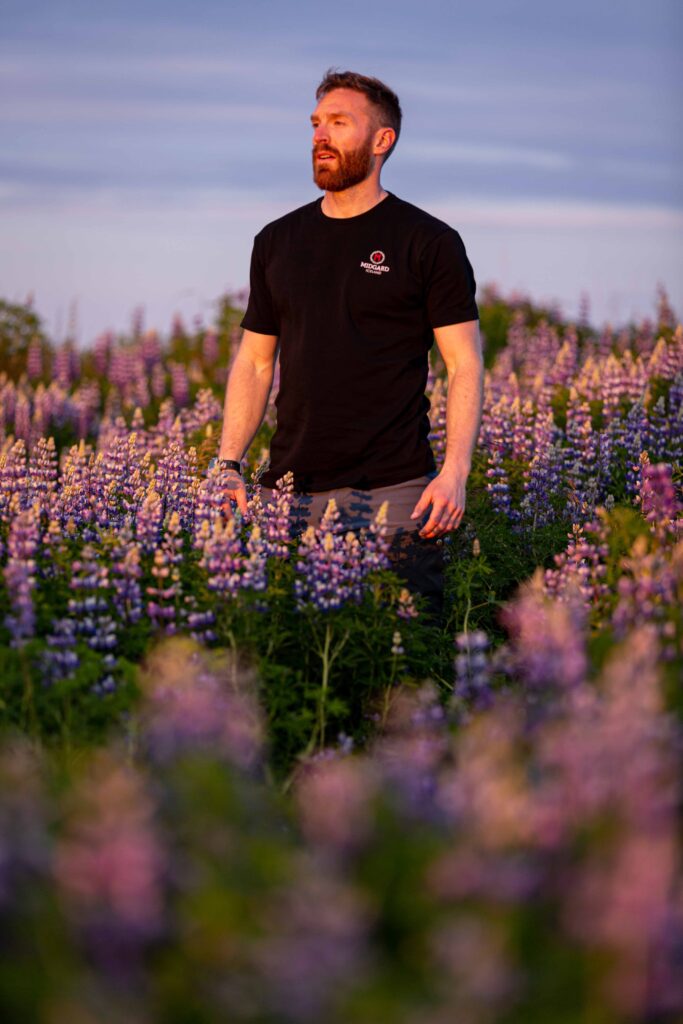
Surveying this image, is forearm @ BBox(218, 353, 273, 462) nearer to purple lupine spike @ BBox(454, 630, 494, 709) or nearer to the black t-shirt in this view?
the black t-shirt

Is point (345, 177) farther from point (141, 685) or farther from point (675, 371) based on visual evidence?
point (675, 371)

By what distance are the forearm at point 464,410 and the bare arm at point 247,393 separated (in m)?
1.26

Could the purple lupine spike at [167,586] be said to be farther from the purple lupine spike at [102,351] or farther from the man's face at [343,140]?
the purple lupine spike at [102,351]

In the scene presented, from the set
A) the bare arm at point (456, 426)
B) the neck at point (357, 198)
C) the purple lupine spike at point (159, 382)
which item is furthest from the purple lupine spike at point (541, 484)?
the purple lupine spike at point (159, 382)

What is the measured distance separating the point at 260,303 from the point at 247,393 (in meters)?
0.54

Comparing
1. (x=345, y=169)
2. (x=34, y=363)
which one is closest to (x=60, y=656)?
(x=345, y=169)

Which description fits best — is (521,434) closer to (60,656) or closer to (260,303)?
(260,303)

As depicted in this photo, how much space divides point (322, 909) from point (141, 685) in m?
2.21

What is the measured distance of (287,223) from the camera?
6.96 metres

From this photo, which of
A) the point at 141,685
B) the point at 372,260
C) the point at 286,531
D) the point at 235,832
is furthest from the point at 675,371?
the point at 235,832

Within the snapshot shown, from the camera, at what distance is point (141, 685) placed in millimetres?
4352

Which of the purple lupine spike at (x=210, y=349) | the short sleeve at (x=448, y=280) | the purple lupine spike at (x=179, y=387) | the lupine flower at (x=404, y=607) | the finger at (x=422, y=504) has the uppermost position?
the short sleeve at (x=448, y=280)

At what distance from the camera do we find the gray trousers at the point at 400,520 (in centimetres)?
630

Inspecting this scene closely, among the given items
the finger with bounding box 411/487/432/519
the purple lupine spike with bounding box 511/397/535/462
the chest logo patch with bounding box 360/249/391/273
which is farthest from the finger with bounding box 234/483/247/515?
the purple lupine spike with bounding box 511/397/535/462
